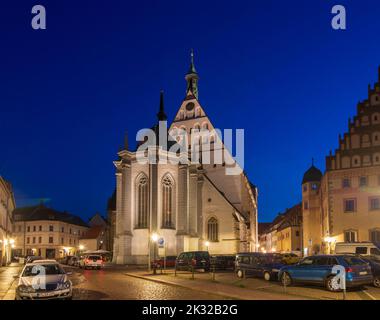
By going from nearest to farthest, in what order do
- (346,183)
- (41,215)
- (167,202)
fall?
(346,183) → (167,202) → (41,215)

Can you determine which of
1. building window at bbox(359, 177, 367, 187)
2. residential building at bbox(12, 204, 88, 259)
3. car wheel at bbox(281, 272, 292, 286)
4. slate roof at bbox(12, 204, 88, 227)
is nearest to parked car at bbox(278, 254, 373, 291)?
car wheel at bbox(281, 272, 292, 286)

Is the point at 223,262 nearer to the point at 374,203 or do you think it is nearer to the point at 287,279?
the point at 287,279

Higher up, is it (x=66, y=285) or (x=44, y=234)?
(x=66, y=285)

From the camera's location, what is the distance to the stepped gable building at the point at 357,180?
51.7 meters

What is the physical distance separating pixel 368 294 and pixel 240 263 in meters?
11.0

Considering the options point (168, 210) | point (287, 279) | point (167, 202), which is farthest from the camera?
point (167, 202)

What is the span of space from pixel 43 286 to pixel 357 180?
4346 centimetres

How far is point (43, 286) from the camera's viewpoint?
16078 mm

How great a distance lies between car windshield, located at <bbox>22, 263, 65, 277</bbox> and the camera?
1722 cm

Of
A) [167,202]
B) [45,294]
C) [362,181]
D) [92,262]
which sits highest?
[362,181]

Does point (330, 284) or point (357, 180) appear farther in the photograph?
point (357, 180)

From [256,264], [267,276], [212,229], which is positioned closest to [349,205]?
[212,229]

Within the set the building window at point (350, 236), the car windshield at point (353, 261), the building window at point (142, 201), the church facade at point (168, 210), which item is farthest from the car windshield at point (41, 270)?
the building window at point (350, 236)
